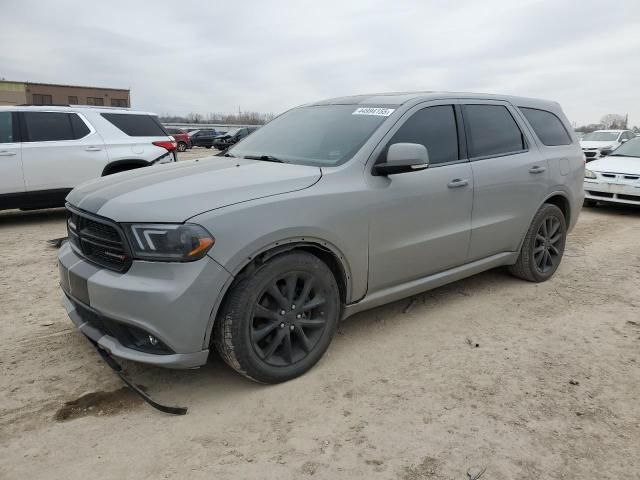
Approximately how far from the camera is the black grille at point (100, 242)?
2.70 m

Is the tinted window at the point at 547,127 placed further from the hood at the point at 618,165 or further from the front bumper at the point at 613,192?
the hood at the point at 618,165

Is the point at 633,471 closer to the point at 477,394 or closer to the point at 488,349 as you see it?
the point at 477,394

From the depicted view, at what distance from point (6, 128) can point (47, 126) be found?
0.55 meters

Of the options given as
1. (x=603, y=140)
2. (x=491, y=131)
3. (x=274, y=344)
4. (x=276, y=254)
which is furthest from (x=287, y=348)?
(x=603, y=140)

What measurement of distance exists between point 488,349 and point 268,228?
1881 mm

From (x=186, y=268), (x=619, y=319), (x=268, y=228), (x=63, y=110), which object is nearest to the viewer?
(x=186, y=268)

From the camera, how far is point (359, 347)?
11.7 feet

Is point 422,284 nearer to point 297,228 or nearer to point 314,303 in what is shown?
point 314,303

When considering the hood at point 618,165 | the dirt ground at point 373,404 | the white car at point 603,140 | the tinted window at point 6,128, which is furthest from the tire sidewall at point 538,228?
the white car at point 603,140

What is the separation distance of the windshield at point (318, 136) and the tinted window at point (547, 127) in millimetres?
1961

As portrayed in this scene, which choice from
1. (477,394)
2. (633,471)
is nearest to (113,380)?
(477,394)

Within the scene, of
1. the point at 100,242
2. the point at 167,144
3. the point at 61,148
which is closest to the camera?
the point at 100,242

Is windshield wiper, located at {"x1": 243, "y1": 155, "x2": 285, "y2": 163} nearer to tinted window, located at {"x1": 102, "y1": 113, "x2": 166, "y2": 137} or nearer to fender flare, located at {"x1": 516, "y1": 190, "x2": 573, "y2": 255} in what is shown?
fender flare, located at {"x1": 516, "y1": 190, "x2": 573, "y2": 255}

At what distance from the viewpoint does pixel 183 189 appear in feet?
9.46
